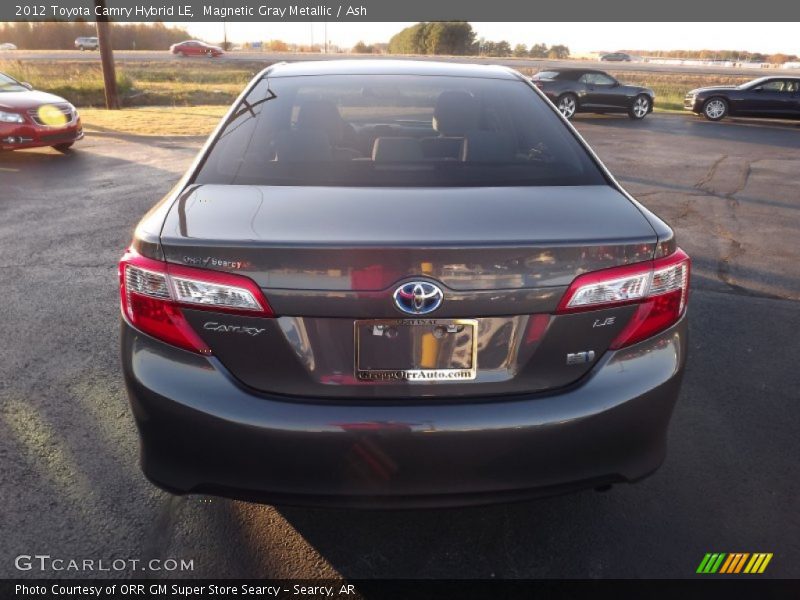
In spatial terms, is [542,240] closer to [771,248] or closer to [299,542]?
[299,542]

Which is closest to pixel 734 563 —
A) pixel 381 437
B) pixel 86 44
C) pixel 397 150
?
pixel 381 437

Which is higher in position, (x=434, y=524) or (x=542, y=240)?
(x=542, y=240)

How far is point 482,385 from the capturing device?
78.3 inches

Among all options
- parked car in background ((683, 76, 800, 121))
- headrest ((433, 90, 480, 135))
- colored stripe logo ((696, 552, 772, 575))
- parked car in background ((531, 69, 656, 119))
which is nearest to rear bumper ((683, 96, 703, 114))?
parked car in background ((683, 76, 800, 121))

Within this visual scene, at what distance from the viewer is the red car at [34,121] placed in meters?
11.1

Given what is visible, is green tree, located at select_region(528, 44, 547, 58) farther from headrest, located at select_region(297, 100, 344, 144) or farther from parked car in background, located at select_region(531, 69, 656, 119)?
headrest, located at select_region(297, 100, 344, 144)

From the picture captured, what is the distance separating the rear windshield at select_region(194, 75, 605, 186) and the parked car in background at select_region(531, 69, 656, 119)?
18.8 m

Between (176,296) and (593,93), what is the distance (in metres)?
21.1

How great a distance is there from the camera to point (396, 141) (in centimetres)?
278

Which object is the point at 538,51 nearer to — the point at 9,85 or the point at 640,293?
the point at 9,85

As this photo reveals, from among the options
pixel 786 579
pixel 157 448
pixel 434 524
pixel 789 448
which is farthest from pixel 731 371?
pixel 157 448

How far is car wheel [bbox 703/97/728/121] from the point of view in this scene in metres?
20.6

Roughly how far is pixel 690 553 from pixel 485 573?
0.77m

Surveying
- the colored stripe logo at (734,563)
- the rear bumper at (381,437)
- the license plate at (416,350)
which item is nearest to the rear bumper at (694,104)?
the colored stripe logo at (734,563)
